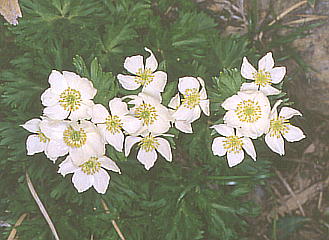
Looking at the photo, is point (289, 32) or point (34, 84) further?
point (289, 32)

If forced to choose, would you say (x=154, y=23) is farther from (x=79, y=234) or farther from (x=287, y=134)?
(x=79, y=234)

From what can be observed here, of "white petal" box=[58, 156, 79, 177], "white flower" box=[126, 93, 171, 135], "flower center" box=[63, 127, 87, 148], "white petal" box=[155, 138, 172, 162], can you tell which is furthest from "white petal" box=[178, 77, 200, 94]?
"white petal" box=[58, 156, 79, 177]

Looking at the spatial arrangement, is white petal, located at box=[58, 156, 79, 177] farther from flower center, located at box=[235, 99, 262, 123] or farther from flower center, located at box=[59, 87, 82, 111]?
flower center, located at box=[235, 99, 262, 123]

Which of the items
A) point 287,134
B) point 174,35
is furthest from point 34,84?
point 287,134

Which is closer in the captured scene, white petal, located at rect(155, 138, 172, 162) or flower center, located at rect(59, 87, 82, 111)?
flower center, located at rect(59, 87, 82, 111)

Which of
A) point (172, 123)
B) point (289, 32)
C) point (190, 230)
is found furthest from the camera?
point (289, 32)

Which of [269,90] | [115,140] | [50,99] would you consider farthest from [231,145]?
[50,99]

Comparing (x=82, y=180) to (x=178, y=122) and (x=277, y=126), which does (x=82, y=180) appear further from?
(x=277, y=126)
